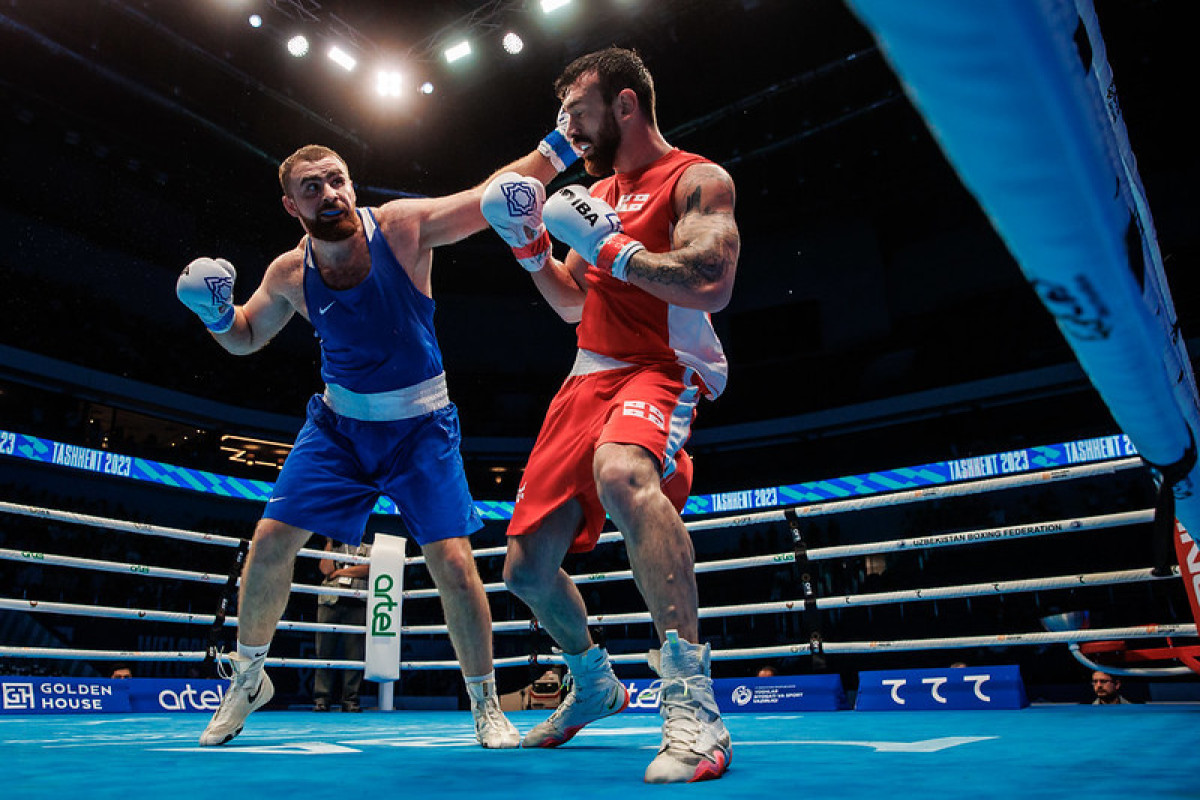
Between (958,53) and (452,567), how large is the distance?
90.2 inches

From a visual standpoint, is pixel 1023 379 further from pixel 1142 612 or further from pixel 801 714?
pixel 801 714

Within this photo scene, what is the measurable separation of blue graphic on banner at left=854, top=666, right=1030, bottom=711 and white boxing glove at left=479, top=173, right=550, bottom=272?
2.77m

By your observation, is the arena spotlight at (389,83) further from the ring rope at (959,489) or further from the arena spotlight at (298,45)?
the ring rope at (959,489)

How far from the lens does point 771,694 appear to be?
430 centimetres

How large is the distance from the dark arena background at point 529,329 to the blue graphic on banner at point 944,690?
1073 millimetres

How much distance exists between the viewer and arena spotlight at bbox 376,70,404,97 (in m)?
11.1

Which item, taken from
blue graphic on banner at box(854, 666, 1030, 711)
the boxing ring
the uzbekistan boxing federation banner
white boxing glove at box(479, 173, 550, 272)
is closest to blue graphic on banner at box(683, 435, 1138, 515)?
the uzbekistan boxing federation banner

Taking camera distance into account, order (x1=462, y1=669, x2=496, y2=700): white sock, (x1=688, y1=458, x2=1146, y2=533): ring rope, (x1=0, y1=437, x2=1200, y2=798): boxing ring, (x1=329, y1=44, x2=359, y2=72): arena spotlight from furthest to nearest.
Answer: (x1=329, y1=44, x2=359, y2=72): arena spotlight, (x1=688, y1=458, x2=1146, y2=533): ring rope, (x1=462, y1=669, x2=496, y2=700): white sock, (x1=0, y1=437, x2=1200, y2=798): boxing ring

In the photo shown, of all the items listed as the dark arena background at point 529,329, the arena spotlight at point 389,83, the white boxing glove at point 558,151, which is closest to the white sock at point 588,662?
the white boxing glove at point 558,151

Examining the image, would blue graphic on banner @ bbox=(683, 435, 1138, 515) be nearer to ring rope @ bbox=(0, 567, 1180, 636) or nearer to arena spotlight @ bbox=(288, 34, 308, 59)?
arena spotlight @ bbox=(288, 34, 308, 59)

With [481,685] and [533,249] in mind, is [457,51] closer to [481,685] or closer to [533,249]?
[533,249]

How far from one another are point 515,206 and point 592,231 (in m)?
0.35

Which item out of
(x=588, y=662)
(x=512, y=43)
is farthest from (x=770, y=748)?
(x=512, y=43)

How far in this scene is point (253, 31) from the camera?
10.7 metres
